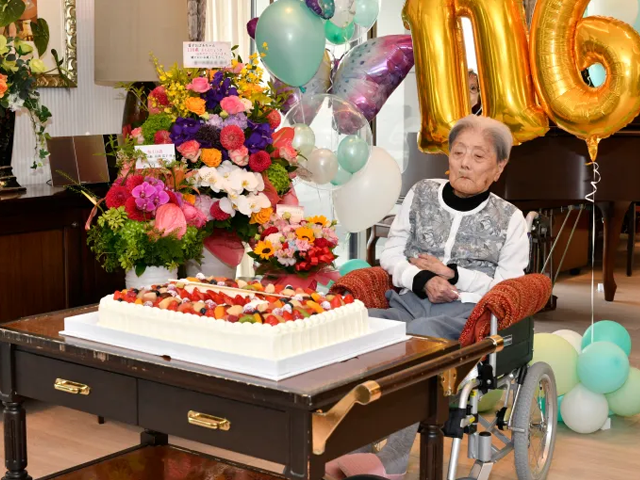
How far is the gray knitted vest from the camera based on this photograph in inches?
124

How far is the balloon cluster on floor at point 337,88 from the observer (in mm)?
3980

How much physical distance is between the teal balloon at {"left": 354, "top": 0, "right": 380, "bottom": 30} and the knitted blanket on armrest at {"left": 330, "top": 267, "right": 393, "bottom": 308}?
1782 millimetres

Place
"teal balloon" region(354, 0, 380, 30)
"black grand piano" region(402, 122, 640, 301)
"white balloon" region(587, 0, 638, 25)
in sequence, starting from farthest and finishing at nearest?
"black grand piano" region(402, 122, 640, 301)
"white balloon" region(587, 0, 638, 25)
"teal balloon" region(354, 0, 380, 30)

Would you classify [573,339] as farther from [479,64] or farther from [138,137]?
[138,137]

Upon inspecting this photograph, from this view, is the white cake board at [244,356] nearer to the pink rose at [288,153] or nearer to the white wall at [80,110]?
the pink rose at [288,153]

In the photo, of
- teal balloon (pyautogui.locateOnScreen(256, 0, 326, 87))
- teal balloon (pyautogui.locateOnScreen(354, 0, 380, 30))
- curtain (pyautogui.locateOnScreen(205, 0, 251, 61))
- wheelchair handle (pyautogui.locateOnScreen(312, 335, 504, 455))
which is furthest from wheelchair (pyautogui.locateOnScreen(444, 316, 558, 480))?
curtain (pyautogui.locateOnScreen(205, 0, 251, 61))

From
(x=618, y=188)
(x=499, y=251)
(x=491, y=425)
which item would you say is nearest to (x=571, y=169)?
(x=618, y=188)

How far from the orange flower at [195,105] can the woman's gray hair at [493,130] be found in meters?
0.93

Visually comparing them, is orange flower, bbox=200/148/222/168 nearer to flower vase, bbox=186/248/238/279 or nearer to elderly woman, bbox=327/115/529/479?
flower vase, bbox=186/248/238/279

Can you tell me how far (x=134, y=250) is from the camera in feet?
10.7

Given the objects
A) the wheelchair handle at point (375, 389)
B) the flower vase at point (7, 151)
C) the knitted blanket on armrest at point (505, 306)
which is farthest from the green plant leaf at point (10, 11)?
the wheelchair handle at point (375, 389)

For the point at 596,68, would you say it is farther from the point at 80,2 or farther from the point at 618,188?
the point at 80,2

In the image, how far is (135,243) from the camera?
3270 mm

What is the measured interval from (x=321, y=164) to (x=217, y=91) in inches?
28.0
